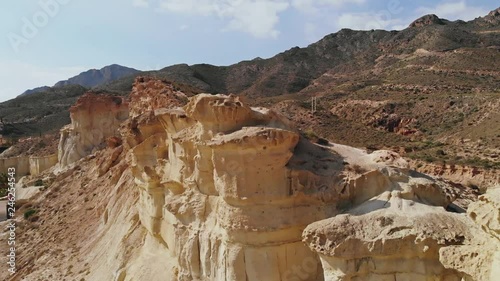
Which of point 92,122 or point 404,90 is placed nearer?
point 92,122

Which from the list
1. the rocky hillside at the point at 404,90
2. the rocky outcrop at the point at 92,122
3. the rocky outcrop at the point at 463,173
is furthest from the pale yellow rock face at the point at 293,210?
the rocky outcrop at the point at 92,122

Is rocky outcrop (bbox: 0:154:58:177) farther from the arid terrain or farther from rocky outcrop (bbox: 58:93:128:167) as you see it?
rocky outcrop (bbox: 58:93:128:167)

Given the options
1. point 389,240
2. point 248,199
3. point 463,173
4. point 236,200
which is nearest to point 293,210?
point 248,199

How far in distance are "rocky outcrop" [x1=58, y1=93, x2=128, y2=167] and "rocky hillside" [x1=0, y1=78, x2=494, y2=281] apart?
924 inches

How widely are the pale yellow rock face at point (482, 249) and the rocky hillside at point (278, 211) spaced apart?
2 centimetres

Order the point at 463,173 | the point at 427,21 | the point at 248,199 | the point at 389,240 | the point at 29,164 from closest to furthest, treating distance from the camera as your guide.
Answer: the point at 389,240, the point at 248,199, the point at 463,173, the point at 29,164, the point at 427,21

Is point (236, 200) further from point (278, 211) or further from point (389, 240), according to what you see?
point (389, 240)

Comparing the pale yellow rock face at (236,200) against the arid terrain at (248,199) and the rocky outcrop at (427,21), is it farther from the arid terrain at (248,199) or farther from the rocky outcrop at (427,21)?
the rocky outcrop at (427,21)

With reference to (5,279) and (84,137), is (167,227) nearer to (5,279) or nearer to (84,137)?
(5,279)

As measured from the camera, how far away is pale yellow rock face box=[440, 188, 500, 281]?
7066 mm

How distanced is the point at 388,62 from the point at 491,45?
53.0ft

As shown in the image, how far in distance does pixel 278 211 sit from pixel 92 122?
34.6 meters

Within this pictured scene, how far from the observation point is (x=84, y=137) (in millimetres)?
41781

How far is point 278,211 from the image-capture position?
1070cm
